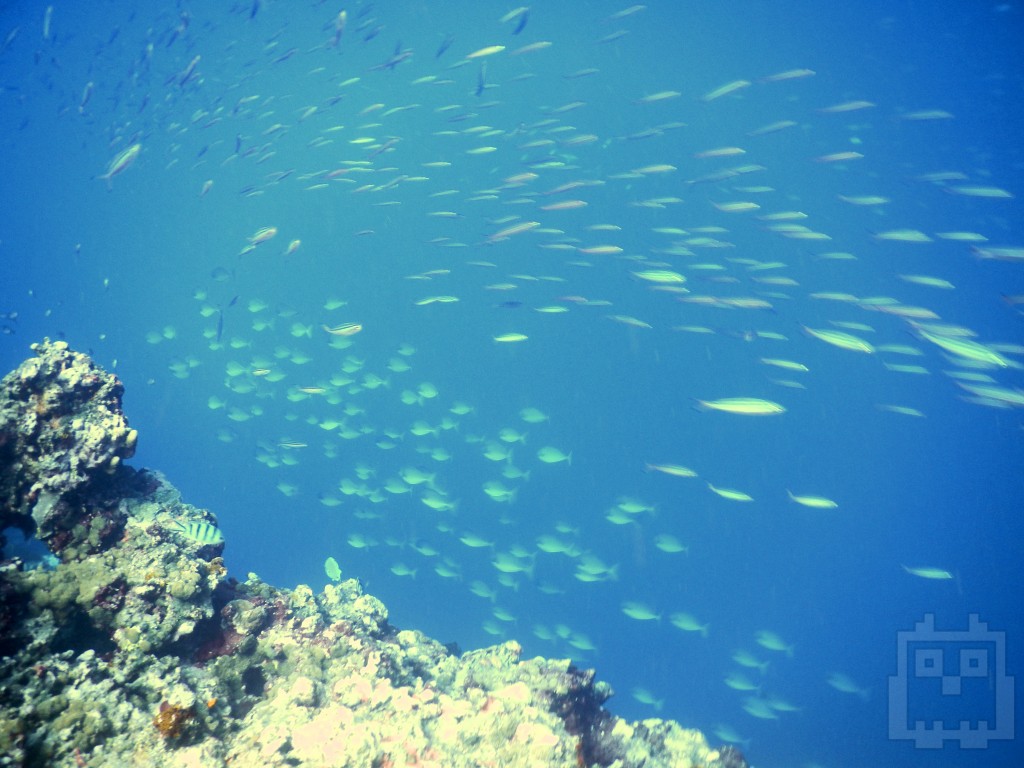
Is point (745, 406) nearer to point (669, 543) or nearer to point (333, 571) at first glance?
point (333, 571)

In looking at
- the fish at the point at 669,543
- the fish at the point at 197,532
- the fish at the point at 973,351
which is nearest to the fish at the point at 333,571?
the fish at the point at 197,532

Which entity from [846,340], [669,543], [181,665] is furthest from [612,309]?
[181,665]

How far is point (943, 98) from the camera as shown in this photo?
33969 millimetres

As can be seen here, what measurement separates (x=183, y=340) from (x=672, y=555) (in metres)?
66.1

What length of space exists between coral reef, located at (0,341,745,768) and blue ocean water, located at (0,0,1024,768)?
6607 millimetres

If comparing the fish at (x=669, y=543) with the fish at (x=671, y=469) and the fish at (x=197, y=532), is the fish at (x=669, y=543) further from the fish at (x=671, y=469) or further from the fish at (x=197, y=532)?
the fish at (x=197, y=532)

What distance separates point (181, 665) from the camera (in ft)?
12.4

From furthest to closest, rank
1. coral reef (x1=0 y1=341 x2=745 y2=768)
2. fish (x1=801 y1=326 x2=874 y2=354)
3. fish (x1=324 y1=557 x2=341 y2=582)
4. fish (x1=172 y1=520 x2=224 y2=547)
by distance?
fish (x1=324 y1=557 x2=341 y2=582), fish (x1=801 y1=326 x2=874 y2=354), fish (x1=172 y1=520 x2=224 y2=547), coral reef (x1=0 y1=341 x2=745 y2=768)

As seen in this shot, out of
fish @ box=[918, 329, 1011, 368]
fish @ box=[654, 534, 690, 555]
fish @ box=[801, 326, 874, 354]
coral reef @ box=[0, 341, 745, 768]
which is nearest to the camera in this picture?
coral reef @ box=[0, 341, 745, 768]

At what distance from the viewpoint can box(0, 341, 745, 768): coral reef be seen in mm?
3098

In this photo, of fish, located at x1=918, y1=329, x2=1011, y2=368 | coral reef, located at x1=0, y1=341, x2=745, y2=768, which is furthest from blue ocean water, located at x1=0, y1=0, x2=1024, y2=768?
coral reef, located at x1=0, y1=341, x2=745, y2=768

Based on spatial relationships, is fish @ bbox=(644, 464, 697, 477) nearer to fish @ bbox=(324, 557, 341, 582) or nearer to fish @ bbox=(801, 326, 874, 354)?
fish @ bbox=(801, 326, 874, 354)

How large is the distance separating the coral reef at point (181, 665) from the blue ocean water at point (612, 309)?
6.61m

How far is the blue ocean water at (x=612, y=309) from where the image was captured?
15.2 metres
